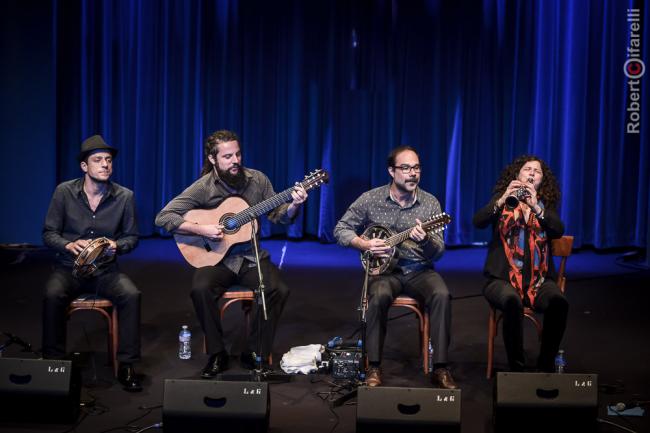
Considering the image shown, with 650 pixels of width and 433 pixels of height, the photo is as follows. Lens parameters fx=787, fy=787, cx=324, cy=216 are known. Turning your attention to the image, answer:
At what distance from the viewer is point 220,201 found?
5.51 m

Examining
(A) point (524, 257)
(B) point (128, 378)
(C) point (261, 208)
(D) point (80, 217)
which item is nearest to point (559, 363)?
(A) point (524, 257)

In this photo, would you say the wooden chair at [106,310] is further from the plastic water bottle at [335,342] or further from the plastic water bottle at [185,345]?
the plastic water bottle at [335,342]

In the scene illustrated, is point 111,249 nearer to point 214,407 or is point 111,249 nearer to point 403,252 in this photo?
point 214,407

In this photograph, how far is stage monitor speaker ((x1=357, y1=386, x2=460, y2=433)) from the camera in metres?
3.81

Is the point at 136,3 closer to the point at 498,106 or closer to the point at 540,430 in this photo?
the point at 498,106

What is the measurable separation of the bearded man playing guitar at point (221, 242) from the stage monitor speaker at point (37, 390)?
1163 mm

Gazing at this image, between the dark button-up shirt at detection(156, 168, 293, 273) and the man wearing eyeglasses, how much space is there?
0.57 meters

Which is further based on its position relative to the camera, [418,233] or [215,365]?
[215,365]

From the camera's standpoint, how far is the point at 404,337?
6137 mm

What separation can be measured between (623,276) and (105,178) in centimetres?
580

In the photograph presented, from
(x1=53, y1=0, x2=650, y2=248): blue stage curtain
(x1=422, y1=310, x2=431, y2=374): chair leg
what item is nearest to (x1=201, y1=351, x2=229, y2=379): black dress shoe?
(x1=422, y1=310, x2=431, y2=374): chair leg

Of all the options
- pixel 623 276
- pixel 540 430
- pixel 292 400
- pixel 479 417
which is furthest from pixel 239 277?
pixel 623 276

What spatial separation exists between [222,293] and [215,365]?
483 millimetres

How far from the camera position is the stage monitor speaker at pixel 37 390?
4195mm
